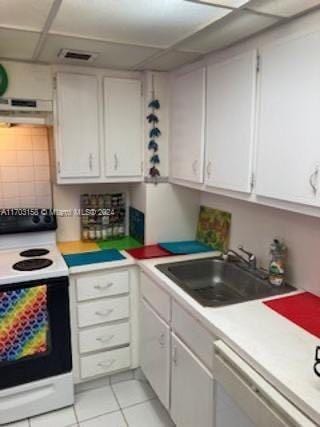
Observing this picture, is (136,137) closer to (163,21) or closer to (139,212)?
(139,212)

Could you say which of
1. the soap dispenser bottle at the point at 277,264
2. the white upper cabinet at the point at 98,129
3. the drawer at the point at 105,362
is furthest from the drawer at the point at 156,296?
the white upper cabinet at the point at 98,129

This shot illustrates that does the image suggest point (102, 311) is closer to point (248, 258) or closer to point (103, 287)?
point (103, 287)

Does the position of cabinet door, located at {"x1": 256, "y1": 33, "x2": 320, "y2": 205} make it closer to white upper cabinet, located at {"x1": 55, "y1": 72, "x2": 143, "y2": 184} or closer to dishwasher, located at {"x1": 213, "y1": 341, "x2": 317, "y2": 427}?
dishwasher, located at {"x1": 213, "y1": 341, "x2": 317, "y2": 427}

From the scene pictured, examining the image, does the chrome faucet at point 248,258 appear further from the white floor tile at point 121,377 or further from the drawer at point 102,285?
the white floor tile at point 121,377

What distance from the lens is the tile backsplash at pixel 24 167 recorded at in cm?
249

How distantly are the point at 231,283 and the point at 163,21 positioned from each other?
149 centimetres

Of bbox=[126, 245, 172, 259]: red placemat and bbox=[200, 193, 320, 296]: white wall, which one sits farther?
bbox=[126, 245, 172, 259]: red placemat

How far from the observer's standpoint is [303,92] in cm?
141

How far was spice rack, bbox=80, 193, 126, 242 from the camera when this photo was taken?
9.00ft

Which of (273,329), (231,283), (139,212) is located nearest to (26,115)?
(139,212)

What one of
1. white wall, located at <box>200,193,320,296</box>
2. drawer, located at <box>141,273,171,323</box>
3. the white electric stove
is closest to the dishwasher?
drawer, located at <box>141,273,171,323</box>

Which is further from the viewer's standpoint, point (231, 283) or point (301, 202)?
point (231, 283)

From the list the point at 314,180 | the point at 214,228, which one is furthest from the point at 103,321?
the point at 314,180

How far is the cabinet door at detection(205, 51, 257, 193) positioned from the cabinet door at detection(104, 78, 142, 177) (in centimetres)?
66
